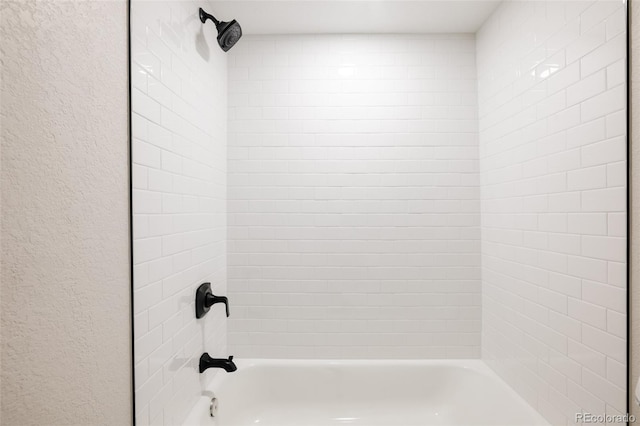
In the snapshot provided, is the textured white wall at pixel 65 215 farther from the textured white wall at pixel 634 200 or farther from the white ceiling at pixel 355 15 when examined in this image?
the textured white wall at pixel 634 200

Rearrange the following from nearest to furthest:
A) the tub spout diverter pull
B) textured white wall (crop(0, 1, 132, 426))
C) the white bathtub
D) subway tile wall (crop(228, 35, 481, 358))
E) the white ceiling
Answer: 1. textured white wall (crop(0, 1, 132, 426))
2. the tub spout diverter pull
3. the white ceiling
4. the white bathtub
5. subway tile wall (crop(228, 35, 481, 358))

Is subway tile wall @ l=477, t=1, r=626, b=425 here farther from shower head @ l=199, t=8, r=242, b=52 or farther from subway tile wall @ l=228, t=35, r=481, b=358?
shower head @ l=199, t=8, r=242, b=52

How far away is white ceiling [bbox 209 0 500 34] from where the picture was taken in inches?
69.0

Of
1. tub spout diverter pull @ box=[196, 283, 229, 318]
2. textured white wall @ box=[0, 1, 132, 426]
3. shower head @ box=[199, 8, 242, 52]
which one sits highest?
shower head @ box=[199, 8, 242, 52]

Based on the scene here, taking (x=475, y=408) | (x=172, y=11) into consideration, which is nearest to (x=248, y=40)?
(x=172, y=11)

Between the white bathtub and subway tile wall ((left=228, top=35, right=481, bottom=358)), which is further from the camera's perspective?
subway tile wall ((left=228, top=35, right=481, bottom=358))

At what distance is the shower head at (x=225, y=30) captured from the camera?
5.30 feet

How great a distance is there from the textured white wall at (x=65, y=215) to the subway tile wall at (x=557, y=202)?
59.7 inches

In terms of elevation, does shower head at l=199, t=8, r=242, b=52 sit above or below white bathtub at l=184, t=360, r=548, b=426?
above

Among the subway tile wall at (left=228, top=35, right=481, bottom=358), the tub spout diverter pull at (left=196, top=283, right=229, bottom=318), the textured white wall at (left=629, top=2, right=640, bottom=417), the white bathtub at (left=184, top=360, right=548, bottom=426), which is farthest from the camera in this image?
the subway tile wall at (left=228, top=35, right=481, bottom=358)

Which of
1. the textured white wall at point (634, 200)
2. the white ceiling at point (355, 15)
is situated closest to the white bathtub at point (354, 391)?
the textured white wall at point (634, 200)

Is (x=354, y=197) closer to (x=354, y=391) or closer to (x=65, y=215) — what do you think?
(x=354, y=391)

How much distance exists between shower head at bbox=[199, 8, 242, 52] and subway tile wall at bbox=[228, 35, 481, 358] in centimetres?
29

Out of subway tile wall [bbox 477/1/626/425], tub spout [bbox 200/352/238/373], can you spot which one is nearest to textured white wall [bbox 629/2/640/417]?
subway tile wall [bbox 477/1/626/425]
